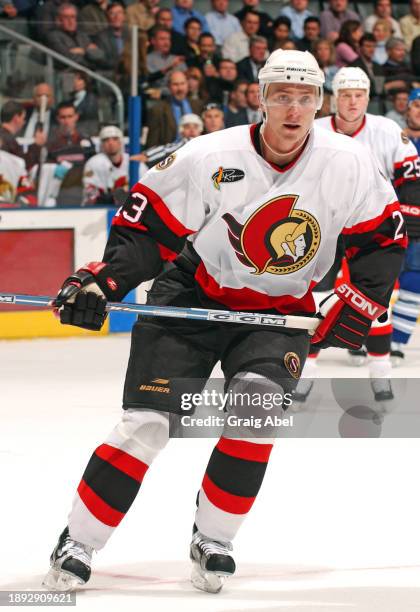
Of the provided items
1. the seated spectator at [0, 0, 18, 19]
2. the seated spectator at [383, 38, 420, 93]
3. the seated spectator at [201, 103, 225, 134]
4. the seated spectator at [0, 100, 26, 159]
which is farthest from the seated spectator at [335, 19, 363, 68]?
the seated spectator at [0, 100, 26, 159]

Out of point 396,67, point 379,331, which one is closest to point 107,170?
point 379,331

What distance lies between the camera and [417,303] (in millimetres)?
5848

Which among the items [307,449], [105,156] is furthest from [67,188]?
[307,449]

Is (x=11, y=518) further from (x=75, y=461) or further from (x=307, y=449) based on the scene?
(x=307, y=449)

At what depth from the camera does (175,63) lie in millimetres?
7723

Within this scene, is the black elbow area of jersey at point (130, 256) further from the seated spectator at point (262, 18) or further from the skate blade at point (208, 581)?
the seated spectator at point (262, 18)

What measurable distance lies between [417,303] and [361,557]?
9.83ft

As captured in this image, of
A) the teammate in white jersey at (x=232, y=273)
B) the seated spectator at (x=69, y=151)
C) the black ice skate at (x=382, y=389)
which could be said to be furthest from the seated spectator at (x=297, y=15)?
the teammate in white jersey at (x=232, y=273)

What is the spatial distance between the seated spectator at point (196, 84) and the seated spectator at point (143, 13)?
469mm

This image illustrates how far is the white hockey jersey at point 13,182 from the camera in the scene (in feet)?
20.5

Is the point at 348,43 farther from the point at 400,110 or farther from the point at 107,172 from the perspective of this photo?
the point at 107,172

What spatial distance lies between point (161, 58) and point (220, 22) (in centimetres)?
92

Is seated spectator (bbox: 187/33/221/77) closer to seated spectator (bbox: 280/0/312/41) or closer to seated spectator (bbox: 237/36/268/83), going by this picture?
seated spectator (bbox: 237/36/268/83)

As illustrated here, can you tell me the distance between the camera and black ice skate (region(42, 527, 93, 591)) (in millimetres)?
2629
